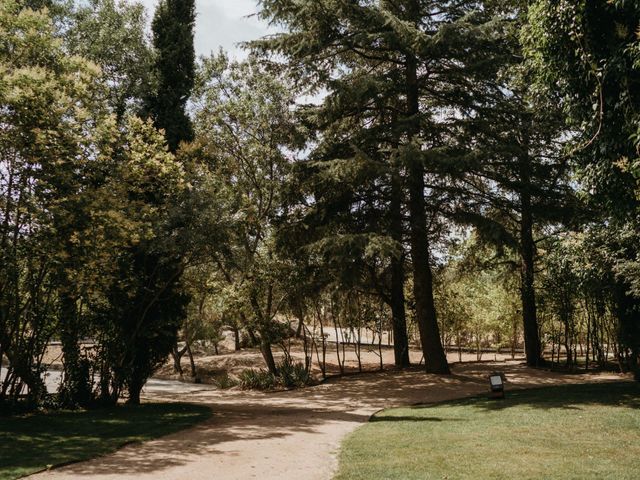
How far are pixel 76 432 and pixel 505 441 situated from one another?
25.1ft

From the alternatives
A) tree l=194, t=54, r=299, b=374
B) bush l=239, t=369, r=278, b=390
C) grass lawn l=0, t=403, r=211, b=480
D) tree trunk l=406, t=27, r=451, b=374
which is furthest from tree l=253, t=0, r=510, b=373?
grass lawn l=0, t=403, r=211, b=480

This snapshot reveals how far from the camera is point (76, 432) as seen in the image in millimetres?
8930

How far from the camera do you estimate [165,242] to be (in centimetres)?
1203

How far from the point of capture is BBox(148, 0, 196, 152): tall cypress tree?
15.4 meters

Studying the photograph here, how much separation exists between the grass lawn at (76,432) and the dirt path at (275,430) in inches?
13.6

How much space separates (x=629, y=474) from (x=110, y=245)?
33.2ft

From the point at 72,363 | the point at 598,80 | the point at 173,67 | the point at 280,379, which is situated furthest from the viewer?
the point at 280,379

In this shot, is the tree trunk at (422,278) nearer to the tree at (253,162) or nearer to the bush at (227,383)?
the tree at (253,162)

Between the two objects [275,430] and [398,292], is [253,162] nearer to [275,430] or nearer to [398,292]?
[398,292]

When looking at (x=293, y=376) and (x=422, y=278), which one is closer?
(x=422, y=278)

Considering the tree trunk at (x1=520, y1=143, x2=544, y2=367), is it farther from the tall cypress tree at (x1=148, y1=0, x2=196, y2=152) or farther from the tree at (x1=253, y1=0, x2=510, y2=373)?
the tall cypress tree at (x1=148, y1=0, x2=196, y2=152)

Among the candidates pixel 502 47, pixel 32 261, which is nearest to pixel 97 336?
pixel 32 261

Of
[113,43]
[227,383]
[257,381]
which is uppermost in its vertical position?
[113,43]

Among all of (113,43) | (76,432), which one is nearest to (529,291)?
(76,432)
